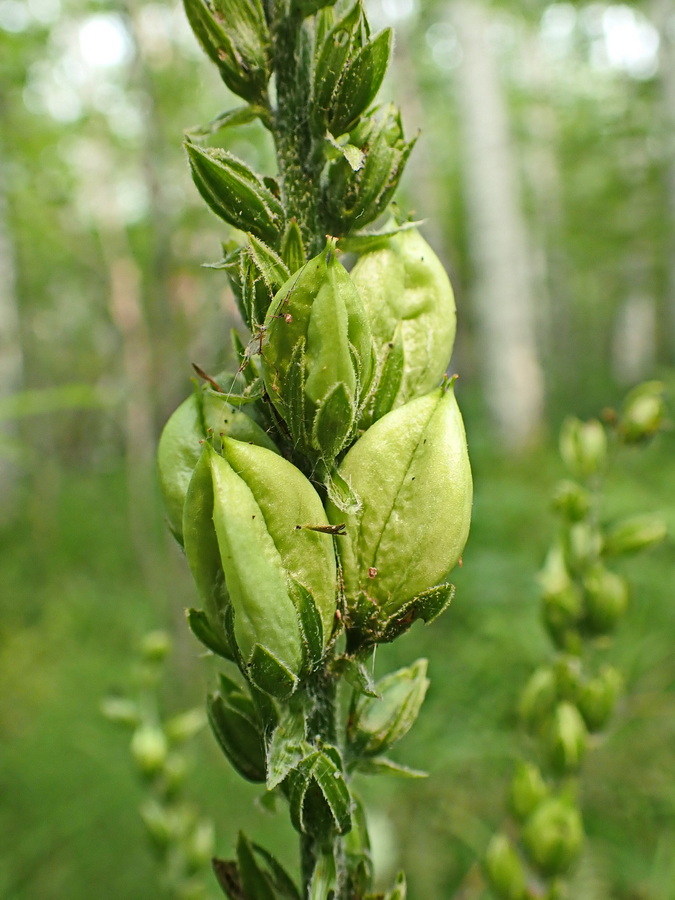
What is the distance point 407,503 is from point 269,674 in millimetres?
168

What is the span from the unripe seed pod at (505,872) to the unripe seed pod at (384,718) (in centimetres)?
57

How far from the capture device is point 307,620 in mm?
530

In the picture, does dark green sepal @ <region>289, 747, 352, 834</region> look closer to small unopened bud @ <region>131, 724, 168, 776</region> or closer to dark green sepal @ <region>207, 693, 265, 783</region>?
dark green sepal @ <region>207, 693, 265, 783</region>

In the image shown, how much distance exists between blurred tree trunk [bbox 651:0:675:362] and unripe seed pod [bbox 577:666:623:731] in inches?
244

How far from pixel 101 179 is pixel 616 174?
5.02 metres

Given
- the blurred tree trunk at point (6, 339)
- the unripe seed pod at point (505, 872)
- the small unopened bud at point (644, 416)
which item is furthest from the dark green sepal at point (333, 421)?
the blurred tree trunk at point (6, 339)

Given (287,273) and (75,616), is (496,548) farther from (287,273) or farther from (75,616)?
(287,273)

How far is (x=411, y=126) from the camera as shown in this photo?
17.2ft

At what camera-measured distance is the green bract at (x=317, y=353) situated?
0.53m

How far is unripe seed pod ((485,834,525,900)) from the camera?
104 cm

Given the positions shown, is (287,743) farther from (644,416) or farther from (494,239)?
(494,239)

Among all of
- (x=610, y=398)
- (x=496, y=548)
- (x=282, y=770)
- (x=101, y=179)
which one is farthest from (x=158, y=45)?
(x=610, y=398)

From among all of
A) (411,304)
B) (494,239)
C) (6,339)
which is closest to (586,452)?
(411,304)

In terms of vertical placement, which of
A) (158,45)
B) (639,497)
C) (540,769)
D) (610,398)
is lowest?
(610,398)
